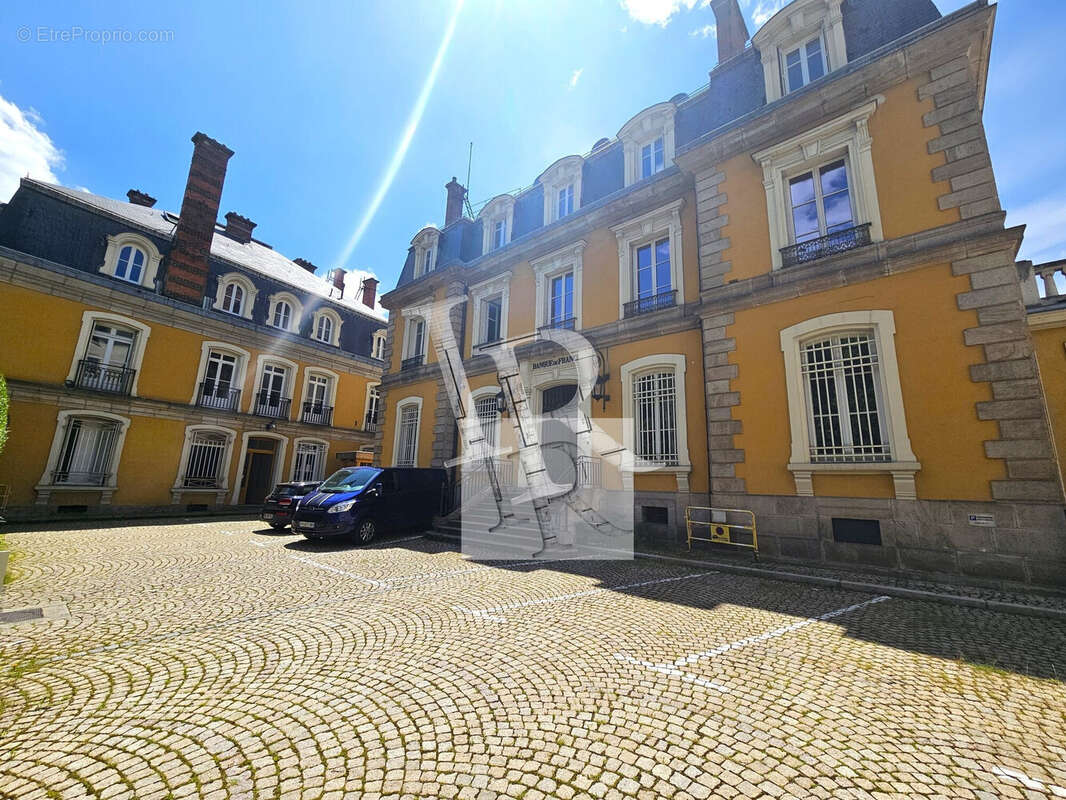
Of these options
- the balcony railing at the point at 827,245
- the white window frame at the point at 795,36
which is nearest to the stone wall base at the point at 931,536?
the balcony railing at the point at 827,245

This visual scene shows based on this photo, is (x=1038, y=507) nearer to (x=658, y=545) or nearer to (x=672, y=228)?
(x=658, y=545)

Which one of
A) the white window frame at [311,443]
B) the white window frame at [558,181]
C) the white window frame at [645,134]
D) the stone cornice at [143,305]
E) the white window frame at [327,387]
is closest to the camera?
the white window frame at [645,134]

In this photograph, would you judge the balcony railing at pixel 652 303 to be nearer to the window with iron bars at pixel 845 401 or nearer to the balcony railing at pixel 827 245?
the balcony railing at pixel 827 245

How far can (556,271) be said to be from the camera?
1350cm

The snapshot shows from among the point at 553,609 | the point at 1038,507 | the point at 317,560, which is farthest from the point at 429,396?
the point at 1038,507

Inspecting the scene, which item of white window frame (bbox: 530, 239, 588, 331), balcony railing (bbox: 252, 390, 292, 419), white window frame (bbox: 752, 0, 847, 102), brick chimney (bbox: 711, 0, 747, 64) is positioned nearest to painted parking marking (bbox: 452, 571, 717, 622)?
white window frame (bbox: 530, 239, 588, 331)

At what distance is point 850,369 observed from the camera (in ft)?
25.9

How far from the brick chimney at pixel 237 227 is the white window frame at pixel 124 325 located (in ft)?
27.7

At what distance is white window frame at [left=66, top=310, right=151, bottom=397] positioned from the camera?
14258mm

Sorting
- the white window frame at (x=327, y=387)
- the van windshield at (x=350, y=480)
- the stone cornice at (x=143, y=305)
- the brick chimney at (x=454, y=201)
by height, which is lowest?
the van windshield at (x=350, y=480)

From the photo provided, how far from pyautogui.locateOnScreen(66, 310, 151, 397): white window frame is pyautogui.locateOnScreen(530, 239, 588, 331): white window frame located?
14.5 meters

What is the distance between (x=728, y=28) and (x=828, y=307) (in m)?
9.20

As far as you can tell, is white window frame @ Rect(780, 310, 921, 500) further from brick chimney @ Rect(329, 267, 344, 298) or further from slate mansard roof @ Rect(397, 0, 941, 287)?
brick chimney @ Rect(329, 267, 344, 298)

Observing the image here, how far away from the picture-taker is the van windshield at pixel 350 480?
10.5 meters
